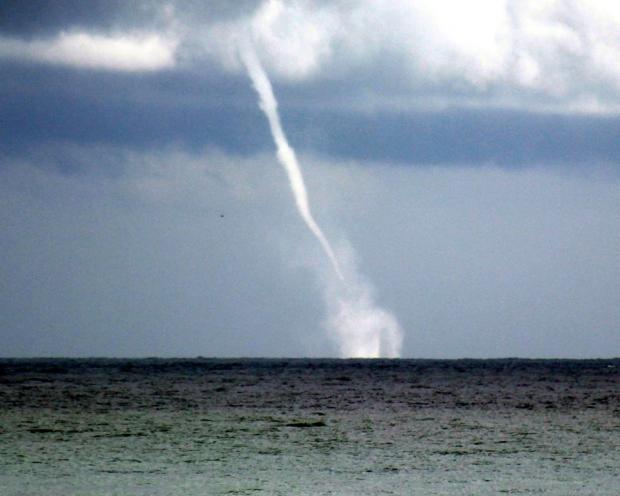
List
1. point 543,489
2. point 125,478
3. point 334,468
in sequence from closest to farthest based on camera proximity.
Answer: point 543,489
point 125,478
point 334,468

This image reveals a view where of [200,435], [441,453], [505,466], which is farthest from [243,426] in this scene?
[505,466]

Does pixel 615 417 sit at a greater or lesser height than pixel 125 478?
greater

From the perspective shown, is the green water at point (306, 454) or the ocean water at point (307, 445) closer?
the green water at point (306, 454)

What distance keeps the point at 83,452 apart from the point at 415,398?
26.7 meters

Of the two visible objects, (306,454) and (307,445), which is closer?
(306,454)

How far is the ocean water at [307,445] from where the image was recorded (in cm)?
2111

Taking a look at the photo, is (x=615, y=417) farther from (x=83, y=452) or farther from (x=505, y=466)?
(x=83, y=452)

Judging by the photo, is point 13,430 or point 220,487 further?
point 13,430

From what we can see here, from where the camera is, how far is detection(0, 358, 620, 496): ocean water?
21.1 meters

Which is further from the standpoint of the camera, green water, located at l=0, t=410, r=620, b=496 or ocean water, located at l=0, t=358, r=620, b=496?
ocean water, located at l=0, t=358, r=620, b=496

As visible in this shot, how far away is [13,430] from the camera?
32.1m

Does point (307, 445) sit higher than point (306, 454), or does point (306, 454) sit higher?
point (307, 445)

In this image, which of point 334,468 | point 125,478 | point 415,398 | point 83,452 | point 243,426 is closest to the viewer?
point 125,478

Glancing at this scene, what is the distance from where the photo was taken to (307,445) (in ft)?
93.7
